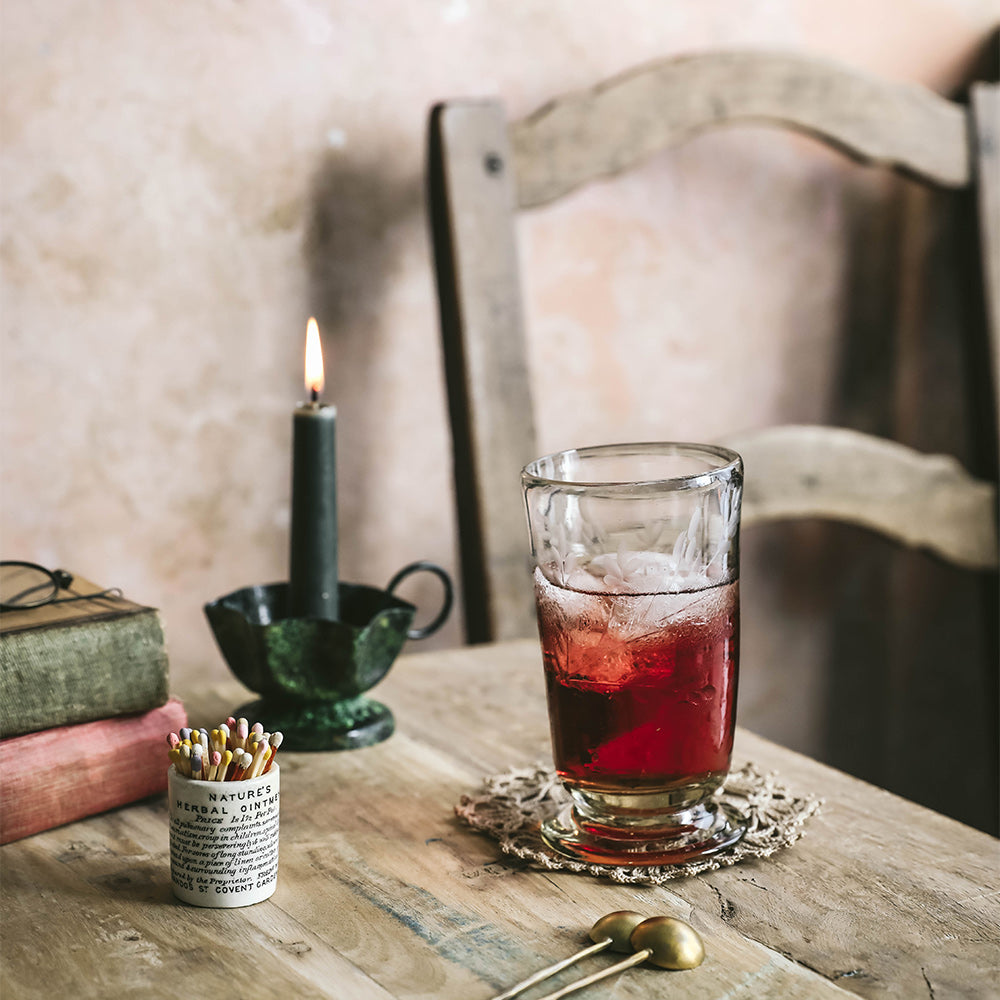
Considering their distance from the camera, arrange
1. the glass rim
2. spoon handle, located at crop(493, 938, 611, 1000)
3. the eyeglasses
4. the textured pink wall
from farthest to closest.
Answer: the textured pink wall, the eyeglasses, the glass rim, spoon handle, located at crop(493, 938, 611, 1000)

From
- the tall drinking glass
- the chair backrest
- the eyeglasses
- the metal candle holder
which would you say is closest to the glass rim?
the tall drinking glass

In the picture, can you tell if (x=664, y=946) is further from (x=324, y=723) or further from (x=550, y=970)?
(x=324, y=723)

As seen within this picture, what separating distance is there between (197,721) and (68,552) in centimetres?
27

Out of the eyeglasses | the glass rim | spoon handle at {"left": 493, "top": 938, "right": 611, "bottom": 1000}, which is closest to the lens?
spoon handle at {"left": 493, "top": 938, "right": 611, "bottom": 1000}

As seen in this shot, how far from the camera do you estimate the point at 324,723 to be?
773 millimetres

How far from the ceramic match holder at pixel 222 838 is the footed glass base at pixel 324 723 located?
0.62ft

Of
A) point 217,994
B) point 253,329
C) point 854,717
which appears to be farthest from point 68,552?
point 854,717

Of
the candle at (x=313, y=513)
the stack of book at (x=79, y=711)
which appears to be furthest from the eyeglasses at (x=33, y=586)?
the candle at (x=313, y=513)

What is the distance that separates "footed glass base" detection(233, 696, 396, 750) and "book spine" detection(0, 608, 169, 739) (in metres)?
0.10

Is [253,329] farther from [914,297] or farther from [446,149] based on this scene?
[914,297]

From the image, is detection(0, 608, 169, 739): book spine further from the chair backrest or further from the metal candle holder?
the chair backrest

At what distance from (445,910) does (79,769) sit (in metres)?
0.25

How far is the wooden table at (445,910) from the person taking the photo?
501 millimetres

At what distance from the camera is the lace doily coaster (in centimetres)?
60
